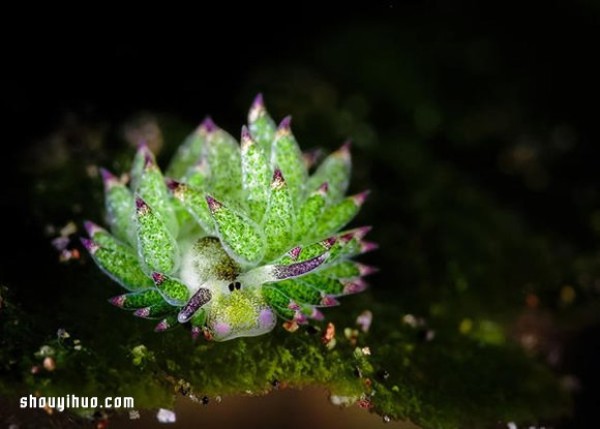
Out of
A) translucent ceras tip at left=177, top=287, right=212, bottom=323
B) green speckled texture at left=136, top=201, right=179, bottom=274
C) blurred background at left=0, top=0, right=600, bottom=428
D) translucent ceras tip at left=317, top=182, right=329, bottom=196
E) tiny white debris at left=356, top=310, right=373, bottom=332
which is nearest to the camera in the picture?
translucent ceras tip at left=177, top=287, right=212, bottom=323

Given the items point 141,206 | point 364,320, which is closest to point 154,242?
point 141,206

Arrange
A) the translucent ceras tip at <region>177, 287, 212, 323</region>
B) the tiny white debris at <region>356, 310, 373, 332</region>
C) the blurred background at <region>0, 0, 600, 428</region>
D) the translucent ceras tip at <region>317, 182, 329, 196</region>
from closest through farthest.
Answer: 1. the translucent ceras tip at <region>177, 287, 212, 323</region>
2. the translucent ceras tip at <region>317, 182, 329, 196</region>
3. the tiny white debris at <region>356, 310, 373, 332</region>
4. the blurred background at <region>0, 0, 600, 428</region>

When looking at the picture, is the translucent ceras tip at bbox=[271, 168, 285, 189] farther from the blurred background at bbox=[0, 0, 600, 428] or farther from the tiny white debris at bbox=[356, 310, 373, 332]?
the blurred background at bbox=[0, 0, 600, 428]

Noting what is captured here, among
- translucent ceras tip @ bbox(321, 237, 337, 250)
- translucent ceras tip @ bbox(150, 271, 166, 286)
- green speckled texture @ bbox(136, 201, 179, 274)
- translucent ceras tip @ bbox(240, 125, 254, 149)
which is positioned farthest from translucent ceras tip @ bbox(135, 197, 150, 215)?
translucent ceras tip @ bbox(321, 237, 337, 250)

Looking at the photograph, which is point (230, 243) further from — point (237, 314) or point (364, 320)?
point (364, 320)

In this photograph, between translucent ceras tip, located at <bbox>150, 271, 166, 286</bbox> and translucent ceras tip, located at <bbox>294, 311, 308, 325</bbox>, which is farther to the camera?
translucent ceras tip, located at <bbox>294, 311, 308, 325</bbox>

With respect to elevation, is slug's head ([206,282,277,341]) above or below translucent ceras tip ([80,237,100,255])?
below

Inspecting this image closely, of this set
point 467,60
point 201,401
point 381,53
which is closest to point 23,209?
point 201,401
